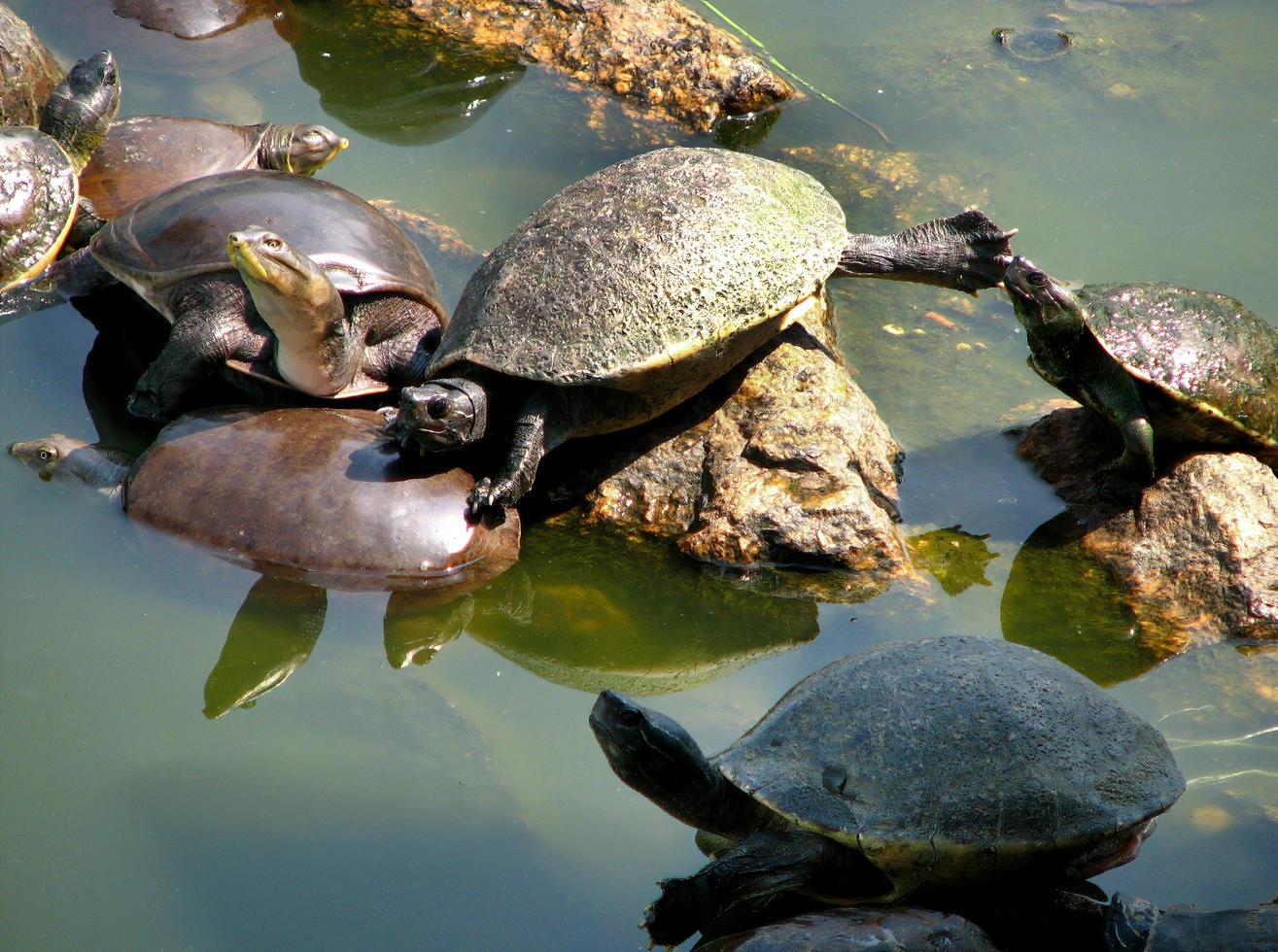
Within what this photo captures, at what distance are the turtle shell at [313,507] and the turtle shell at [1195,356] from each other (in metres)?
2.32

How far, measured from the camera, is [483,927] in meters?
2.66

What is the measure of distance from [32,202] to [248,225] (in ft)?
4.88

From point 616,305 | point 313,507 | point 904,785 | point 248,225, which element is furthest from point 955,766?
point 248,225

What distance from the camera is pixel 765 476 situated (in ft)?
13.0

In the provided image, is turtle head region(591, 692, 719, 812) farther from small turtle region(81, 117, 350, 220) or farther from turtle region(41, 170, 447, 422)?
small turtle region(81, 117, 350, 220)

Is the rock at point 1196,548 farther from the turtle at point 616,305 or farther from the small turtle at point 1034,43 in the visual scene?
the small turtle at point 1034,43

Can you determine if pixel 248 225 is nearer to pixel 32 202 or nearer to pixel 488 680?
pixel 32 202

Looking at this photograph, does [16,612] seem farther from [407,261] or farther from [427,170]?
[427,170]

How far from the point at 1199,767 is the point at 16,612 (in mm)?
3600

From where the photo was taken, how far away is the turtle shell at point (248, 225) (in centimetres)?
432

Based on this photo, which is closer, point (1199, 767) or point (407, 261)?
point (1199, 767)

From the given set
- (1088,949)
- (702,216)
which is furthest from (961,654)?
(702,216)

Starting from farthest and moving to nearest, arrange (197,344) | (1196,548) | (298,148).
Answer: (298,148), (197,344), (1196,548)

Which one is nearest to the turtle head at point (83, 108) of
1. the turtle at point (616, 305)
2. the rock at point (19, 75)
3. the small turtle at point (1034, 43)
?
the rock at point (19, 75)
